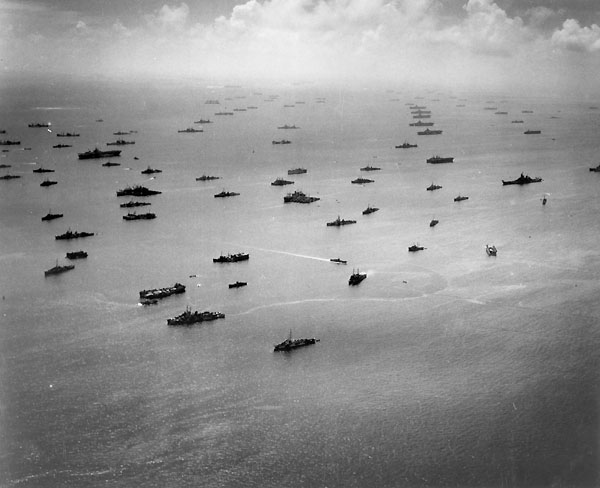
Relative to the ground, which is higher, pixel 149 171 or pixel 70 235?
pixel 149 171

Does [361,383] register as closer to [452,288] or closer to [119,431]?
[119,431]

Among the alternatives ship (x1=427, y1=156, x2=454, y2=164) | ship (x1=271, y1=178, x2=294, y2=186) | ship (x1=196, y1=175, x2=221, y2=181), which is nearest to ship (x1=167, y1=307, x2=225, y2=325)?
ship (x1=271, y1=178, x2=294, y2=186)

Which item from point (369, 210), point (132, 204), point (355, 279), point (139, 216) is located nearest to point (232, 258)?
point (355, 279)

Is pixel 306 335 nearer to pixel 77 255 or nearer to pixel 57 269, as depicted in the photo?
pixel 57 269

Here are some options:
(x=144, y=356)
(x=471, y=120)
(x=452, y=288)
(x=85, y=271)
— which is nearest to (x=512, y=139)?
(x=471, y=120)

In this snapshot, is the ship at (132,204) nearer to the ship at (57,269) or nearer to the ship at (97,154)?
the ship at (57,269)
